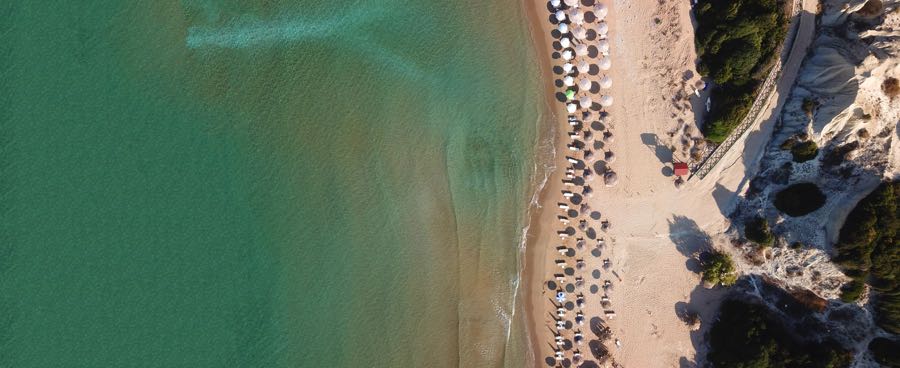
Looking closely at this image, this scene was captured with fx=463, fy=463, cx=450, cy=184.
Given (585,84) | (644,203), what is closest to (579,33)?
(585,84)

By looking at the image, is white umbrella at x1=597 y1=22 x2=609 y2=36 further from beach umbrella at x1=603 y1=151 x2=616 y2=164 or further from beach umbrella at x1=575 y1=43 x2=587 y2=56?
beach umbrella at x1=603 y1=151 x2=616 y2=164

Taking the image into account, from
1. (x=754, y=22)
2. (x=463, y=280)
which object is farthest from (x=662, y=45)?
(x=463, y=280)

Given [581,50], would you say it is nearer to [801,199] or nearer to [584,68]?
[584,68]

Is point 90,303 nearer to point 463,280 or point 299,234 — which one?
point 299,234

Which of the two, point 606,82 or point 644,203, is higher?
point 606,82

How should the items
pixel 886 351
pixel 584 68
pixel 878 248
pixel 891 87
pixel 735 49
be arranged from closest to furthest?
pixel 878 248 < pixel 891 87 < pixel 886 351 < pixel 735 49 < pixel 584 68

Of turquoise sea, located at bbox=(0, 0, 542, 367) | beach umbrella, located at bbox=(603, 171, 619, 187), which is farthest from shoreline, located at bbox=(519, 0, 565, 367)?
beach umbrella, located at bbox=(603, 171, 619, 187)

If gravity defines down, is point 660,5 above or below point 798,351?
above

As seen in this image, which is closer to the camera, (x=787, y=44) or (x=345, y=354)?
(x=787, y=44)
